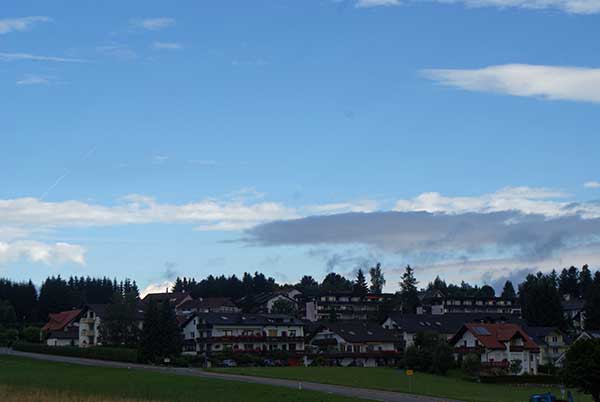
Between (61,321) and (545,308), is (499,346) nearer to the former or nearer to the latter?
(545,308)

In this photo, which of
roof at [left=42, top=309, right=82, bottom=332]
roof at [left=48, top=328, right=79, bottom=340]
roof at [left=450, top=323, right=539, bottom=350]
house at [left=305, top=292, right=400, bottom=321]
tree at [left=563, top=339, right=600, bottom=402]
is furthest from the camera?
house at [left=305, top=292, right=400, bottom=321]

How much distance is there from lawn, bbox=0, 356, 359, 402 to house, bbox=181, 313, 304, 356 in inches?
1328

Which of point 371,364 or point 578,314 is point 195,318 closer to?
point 371,364

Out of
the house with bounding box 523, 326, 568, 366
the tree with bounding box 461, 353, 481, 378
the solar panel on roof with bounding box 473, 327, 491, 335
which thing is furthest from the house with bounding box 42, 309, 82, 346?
the house with bounding box 523, 326, 568, 366

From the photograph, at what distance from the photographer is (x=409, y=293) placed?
180 meters

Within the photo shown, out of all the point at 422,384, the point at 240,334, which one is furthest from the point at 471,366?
the point at 240,334

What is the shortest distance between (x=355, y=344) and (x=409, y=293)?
67.1 m

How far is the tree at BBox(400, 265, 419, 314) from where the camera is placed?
176 meters

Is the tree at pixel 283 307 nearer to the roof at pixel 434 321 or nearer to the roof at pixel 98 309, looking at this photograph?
the roof at pixel 434 321

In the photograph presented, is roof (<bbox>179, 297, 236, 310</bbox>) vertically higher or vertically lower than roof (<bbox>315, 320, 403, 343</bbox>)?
higher

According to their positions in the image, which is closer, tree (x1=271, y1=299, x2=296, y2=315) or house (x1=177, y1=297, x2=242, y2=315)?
tree (x1=271, y1=299, x2=296, y2=315)

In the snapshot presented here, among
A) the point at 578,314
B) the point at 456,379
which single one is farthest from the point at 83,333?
the point at 578,314

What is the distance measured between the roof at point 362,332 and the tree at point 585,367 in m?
52.5

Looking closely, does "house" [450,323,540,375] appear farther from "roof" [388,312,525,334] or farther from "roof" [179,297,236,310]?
"roof" [179,297,236,310]
